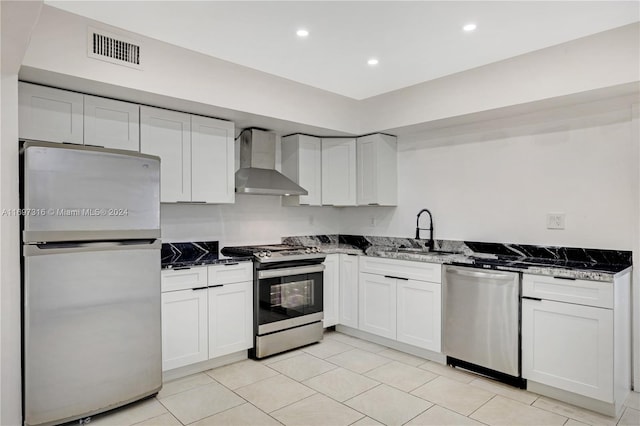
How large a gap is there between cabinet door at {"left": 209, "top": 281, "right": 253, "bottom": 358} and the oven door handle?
0.50ft

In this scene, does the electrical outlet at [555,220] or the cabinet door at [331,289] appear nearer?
the electrical outlet at [555,220]

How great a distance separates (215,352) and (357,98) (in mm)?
2959

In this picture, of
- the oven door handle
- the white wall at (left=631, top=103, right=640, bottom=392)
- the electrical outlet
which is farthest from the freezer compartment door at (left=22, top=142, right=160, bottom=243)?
the white wall at (left=631, top=103, right=640, bottom=392)

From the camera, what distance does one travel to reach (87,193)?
7.75ft

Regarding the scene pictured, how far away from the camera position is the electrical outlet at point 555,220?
3.20 m

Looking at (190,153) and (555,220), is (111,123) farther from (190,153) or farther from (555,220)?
(555,220)

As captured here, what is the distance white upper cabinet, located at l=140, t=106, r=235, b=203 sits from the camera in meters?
3.13

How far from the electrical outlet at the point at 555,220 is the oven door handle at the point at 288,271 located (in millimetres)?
2079

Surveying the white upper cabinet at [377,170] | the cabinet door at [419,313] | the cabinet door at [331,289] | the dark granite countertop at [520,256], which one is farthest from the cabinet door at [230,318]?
the white upper cabinet at [377,170]

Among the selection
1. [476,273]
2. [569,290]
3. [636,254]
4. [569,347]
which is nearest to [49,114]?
[476,273]

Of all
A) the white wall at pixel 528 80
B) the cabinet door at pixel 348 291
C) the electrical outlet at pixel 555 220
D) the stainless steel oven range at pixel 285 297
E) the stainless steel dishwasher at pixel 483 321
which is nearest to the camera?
the white wall at pixel 528 80

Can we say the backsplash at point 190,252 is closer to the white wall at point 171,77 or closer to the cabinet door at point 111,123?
the cabinet door at point 111,123

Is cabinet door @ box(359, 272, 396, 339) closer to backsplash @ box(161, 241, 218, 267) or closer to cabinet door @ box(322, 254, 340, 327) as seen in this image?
cabinet door @ box(322, 254, 340, 327)

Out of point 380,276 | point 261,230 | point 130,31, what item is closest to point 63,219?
point 130,31
